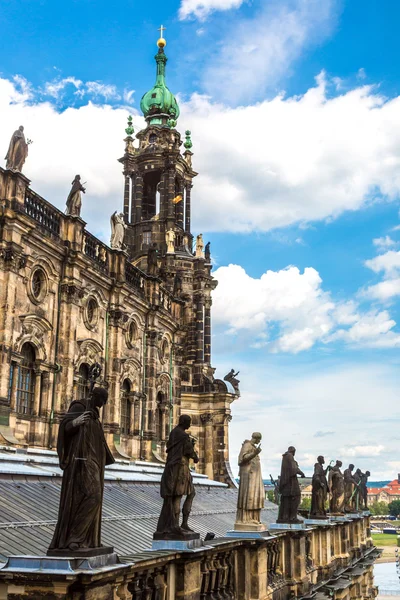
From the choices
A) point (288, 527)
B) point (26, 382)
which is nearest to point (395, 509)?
point (26, 382)

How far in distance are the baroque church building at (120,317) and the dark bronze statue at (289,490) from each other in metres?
8.13

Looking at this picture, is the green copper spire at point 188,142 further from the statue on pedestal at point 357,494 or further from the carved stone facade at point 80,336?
the statue on pedestal at point 357,494

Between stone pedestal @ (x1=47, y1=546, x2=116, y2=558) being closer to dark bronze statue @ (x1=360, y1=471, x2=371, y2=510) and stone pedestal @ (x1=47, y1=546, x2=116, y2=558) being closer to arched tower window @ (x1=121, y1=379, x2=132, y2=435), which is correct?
arched tower window @ (x1=121, y1=379, x2=132, y2=435)

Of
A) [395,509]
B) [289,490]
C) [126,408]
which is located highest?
[126,408]

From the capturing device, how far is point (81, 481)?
8.04 metres

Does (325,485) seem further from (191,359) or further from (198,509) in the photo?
(191,359)

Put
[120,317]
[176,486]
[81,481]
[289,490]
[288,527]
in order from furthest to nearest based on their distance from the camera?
[120,317]
[289,490]
[288,527]
[176,486]
[81,481]

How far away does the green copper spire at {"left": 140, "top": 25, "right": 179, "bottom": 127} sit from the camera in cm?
5288

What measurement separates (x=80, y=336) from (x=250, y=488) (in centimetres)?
1389

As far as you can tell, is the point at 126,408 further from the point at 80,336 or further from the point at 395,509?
the point at 395,509

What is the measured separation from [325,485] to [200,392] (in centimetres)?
2351

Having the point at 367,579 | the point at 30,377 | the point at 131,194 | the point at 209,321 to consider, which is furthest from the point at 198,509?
the point at 131,194

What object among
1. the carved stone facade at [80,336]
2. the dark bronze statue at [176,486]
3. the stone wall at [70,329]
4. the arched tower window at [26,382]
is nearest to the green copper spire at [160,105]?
the carved stone facade at [80,336]

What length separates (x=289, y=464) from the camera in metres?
19.7
